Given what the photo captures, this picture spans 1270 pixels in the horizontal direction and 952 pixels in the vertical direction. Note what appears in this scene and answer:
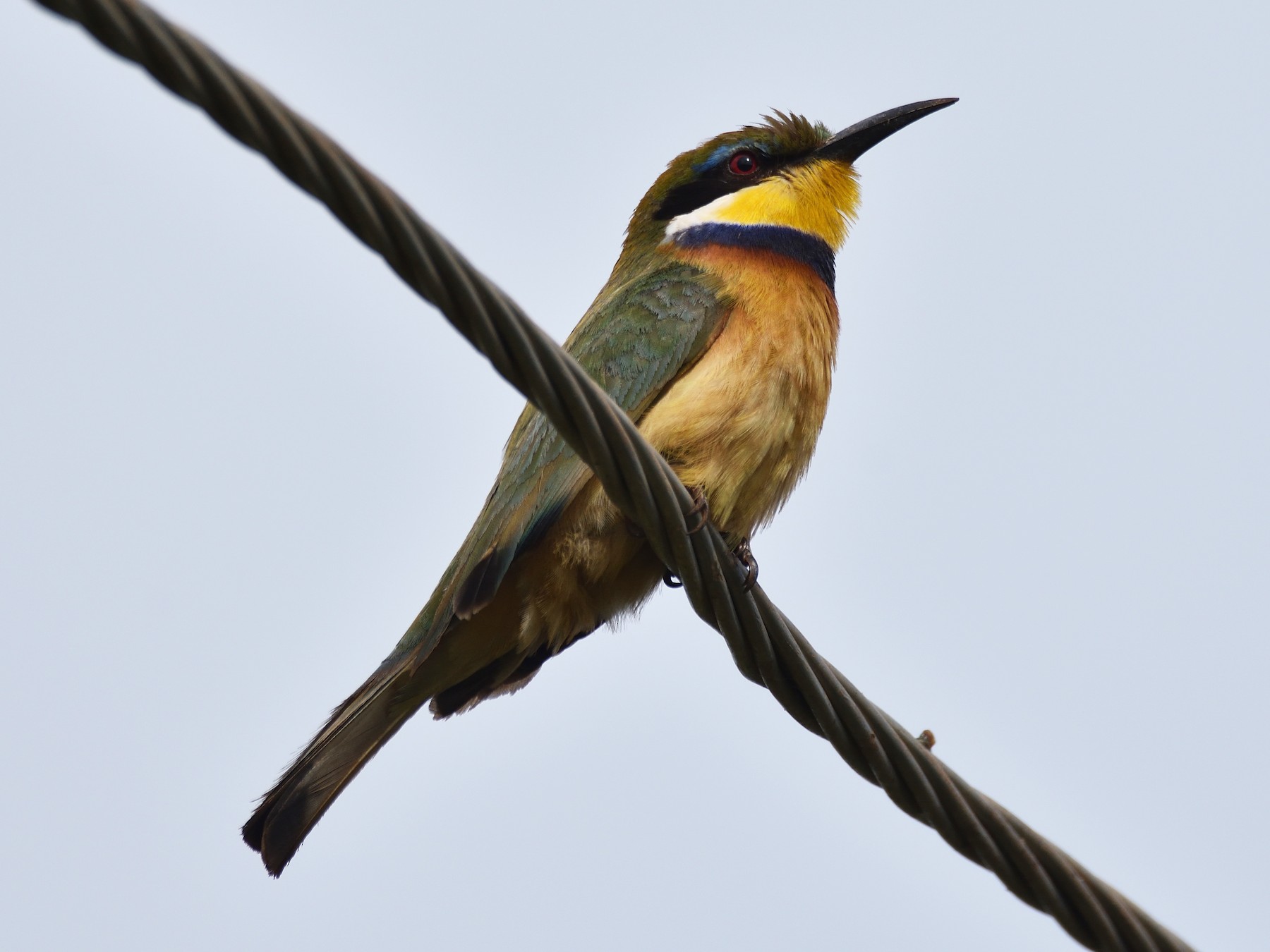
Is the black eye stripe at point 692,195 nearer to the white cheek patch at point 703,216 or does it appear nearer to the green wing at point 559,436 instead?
the white cheek patch at point 703,216

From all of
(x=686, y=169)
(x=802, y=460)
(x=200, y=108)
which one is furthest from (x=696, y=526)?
(x=686, y=169)

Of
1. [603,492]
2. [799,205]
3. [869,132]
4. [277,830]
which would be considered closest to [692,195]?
[799,205]

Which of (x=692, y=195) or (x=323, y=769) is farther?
(x=692, y=195)

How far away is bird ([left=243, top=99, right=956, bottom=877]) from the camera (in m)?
4.34

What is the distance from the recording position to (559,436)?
14.3 feet

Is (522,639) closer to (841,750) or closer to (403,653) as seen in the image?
(403,653)

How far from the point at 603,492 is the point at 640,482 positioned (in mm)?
1147

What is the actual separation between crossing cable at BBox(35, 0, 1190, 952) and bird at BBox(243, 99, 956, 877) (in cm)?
68

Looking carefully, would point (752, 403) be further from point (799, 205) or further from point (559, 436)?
point (799, 205)

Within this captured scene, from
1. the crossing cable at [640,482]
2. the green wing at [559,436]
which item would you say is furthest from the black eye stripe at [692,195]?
the crossing cable at [640,482]

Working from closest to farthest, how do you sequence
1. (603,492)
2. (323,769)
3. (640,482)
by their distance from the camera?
(640,482)
(603,492)
(323,769)

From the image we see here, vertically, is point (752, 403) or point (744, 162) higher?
point (744, 162)

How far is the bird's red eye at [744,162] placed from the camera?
5812 millimetres

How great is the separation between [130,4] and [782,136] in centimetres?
415
